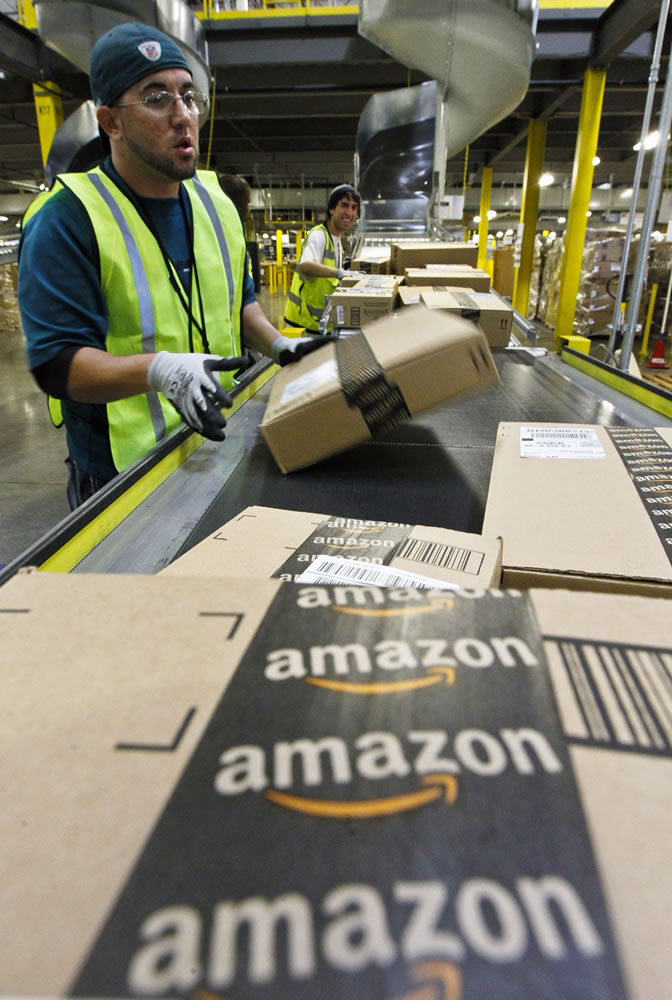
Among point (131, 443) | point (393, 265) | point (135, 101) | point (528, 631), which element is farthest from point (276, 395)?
point (393, 265)

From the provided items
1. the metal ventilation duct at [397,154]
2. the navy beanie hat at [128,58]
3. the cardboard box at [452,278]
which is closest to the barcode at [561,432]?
the navy beanie hat at [128,58]

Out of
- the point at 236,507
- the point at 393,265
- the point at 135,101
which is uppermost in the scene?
the point at 135,101

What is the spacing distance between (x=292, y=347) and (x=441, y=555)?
1.16 metres

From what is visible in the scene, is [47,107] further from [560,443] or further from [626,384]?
[560,443]

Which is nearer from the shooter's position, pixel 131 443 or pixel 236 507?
pixel 236 507

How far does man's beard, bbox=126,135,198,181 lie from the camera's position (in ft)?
4.53

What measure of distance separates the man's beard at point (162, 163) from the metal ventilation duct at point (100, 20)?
2.59 m

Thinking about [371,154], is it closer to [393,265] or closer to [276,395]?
[393,265]

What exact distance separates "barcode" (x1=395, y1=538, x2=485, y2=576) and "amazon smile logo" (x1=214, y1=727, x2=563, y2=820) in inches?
14.5

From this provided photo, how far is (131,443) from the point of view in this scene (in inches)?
54.7

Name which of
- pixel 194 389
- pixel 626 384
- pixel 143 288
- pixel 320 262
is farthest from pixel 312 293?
pixel 194 389

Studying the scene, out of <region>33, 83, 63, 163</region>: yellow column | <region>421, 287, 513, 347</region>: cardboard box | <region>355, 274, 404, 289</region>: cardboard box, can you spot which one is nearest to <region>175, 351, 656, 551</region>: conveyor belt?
<region>421, 287, 513, 347</region>: cardboard box

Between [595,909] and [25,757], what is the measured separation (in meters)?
0.28

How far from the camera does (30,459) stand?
3984mm
